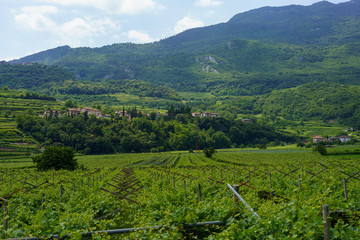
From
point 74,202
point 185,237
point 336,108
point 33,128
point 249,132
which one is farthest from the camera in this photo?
point 336,108

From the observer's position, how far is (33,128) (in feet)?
338

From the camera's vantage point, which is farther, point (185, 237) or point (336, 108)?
point (336, 108)

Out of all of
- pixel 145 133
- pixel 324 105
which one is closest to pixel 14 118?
pixel 145 133

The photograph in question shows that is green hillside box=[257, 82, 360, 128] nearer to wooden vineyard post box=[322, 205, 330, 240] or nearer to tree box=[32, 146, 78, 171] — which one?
tree box=[32, 146, 78, 171]

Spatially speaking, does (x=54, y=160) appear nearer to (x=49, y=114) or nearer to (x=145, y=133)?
(x=145, y=133)

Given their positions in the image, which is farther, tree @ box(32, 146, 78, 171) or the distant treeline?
the distant treeline

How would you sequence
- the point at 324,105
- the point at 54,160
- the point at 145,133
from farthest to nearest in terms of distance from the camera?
the point at 324,105 < the point at 145,133 < the point at 54,160

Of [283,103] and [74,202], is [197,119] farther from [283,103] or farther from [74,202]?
[74,202]

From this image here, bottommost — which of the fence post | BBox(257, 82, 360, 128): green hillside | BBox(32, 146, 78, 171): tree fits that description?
BBox(257, 82, 360, 128): green hillside

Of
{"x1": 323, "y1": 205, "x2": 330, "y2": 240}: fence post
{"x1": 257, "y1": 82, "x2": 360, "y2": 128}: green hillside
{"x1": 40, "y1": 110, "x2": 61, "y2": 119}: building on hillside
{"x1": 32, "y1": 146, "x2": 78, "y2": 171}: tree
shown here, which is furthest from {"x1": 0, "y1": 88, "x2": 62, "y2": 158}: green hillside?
{"x1": 257, "y1": 82, "x2": 360, "y2": 128}: green hillside

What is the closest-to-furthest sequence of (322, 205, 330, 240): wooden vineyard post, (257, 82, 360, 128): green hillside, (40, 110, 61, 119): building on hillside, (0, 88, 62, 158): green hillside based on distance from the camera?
(322, 205, 330, 240): wooden vineyard post
(0, 88, 62, 158): green hillside
(40, 110, 61, 119): building on hillside
(257, 82, 360, 128): green hillside

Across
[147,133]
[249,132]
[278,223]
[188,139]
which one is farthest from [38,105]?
[278,223]

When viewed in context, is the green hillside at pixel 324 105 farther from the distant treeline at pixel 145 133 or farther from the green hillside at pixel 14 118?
the green hillside at pixel 14 118

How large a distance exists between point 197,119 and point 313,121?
222 feet
